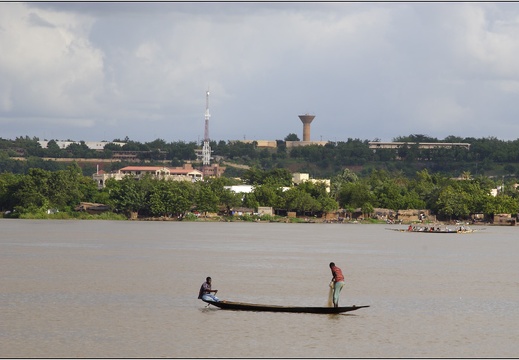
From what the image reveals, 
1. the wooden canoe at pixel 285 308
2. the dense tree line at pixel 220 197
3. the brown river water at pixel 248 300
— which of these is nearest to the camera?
the brown river water at pixel 248 300

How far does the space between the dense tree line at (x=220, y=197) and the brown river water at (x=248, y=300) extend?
56255mm

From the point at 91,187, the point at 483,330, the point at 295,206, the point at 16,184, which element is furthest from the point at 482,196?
the point at 483,330

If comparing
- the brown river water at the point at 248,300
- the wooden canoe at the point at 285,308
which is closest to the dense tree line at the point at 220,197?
the brown river water at the point at 248,300

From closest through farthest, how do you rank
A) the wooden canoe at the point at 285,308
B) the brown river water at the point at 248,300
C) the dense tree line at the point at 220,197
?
the brown river water at the point at 248,300, the wooden canoe at the point at 285,308, the dense tree line at the point at 220,197

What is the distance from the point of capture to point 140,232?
111875mm

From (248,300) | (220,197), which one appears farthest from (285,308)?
(220,197)

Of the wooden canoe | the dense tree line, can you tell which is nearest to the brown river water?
the wooden canoe

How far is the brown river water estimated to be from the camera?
3434cm

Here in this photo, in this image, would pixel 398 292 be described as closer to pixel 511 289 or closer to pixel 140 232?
pixel 511 289

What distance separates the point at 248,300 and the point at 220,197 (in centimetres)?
10777

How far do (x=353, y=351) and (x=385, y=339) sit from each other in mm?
2708

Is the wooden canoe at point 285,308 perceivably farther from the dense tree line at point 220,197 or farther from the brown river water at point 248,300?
the dense tree line at point 220,197

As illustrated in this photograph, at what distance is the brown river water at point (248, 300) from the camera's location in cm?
3434

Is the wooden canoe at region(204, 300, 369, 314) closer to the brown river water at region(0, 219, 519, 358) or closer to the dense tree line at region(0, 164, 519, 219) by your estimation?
the brown river water at region(0, 219, 519, 358)
